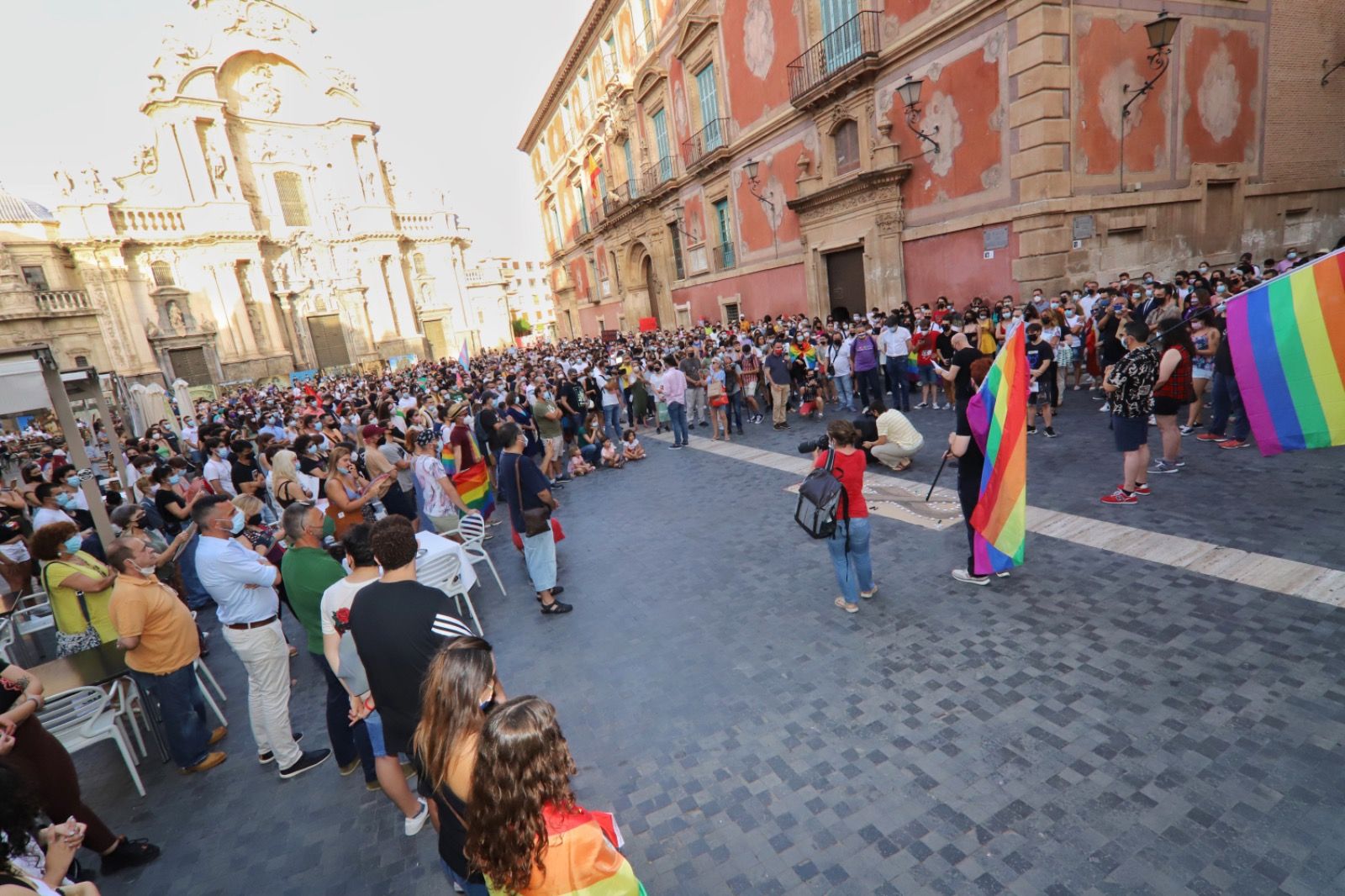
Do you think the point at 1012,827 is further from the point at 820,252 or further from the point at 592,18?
the point at 592,18

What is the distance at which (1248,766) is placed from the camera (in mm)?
3025

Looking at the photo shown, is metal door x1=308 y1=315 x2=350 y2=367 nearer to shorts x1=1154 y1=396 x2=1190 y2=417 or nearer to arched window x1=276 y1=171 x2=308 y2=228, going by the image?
arched window x1=276 y1=171 x2=308 y2=228

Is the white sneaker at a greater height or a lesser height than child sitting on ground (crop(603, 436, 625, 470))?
lesser

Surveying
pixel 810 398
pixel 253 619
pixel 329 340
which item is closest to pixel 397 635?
pixel 253 619

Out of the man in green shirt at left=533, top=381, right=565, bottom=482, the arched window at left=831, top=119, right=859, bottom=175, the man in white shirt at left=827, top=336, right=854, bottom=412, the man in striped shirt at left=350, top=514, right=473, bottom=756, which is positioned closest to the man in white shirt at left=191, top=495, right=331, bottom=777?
the man in striped shirt at left=350, top=514, right=473, bottom=756

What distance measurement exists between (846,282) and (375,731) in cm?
1663

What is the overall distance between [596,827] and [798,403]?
42.1ft

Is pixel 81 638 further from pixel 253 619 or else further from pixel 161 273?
pixel 161 273

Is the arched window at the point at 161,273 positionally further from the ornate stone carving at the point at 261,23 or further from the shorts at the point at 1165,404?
the shorts at the point at 1165,404

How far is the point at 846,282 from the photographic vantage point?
17.4 m

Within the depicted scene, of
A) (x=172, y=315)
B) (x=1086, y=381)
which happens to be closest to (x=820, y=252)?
(x=1086, y=381)

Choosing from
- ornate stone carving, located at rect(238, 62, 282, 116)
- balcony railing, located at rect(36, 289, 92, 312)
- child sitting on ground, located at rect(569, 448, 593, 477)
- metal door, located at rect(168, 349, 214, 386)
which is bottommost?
child sitting on ground, located at rect(569, 448, 593, 477)

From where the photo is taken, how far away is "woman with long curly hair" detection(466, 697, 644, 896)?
1.71 metres

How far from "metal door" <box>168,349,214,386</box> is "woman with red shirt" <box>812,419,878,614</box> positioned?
38875 mm
